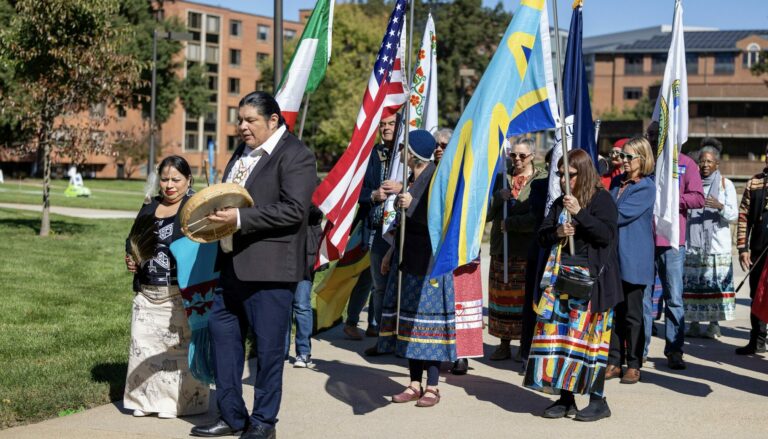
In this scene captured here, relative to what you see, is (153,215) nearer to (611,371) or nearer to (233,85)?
(611,371)

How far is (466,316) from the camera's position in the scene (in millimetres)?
7648

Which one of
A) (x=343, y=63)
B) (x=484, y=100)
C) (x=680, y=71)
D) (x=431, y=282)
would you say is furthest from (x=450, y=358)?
(x=343, y=63)

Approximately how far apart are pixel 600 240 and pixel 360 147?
6.70ft

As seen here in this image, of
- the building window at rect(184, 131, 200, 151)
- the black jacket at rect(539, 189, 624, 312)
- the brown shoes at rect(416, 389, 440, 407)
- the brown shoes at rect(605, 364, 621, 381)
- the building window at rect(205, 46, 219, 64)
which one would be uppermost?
the building window at rect(205, 46, 219, 64)

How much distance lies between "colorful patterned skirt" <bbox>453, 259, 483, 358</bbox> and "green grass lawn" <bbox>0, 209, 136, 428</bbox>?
245 cm

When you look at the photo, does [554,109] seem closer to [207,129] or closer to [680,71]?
[680,71]

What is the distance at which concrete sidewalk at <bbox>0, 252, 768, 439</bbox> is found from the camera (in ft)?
21.3

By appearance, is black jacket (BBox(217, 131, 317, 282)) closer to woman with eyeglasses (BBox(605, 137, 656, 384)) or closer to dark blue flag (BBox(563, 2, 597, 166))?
woman with eyeglasses (BBox(605, 137, 656, 384))

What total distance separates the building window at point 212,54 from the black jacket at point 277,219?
89.1m

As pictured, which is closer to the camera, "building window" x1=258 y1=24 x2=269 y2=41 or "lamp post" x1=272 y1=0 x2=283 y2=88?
"lamp post" x1=272 y1=0 x2=283 y2=88

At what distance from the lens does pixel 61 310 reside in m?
11.2

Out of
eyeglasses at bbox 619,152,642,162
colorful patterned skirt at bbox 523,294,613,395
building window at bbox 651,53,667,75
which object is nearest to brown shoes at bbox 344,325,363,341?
eyeglasses at bbox 619,152,642,162

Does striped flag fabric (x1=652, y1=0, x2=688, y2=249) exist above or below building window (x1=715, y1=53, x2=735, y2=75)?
below

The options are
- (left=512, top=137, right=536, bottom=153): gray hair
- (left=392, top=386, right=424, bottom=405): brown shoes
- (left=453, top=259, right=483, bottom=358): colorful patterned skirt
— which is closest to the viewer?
(left=392, top=386, right=424, bottom=405): brown shoes
